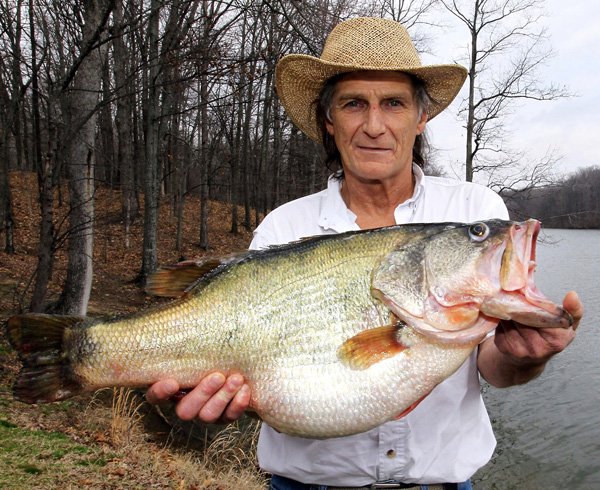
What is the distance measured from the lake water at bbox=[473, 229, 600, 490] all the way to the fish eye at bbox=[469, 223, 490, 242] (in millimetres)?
7076

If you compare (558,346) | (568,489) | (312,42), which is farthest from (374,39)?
(568,489)

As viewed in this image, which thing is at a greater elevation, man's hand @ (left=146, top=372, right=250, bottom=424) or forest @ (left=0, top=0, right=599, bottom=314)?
forest @ (left=0, top=0, right=599, bottom=314)

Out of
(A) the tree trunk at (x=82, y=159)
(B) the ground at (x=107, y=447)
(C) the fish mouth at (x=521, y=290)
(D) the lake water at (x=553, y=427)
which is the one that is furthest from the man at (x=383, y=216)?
(D) the lake water at (x=553, y=427)

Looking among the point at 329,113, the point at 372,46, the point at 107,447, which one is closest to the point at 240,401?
the point at 329,113

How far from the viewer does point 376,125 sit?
8.36 feet

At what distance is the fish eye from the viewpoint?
196cm

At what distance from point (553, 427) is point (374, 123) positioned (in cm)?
928

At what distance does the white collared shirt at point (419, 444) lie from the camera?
2.19 metres

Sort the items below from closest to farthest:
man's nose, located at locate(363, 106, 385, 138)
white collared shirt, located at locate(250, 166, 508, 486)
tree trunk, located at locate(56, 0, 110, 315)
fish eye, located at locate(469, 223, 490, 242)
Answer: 1. fish eye, located at locate(469, 223, 490, 242)
2. white collared shirt, located at locate(250, 166, 508, 486)
3. man's nose, located at locate(363, 106, 385, 138)
4. tree trunk, located at locate(56, 0, 110, 315)

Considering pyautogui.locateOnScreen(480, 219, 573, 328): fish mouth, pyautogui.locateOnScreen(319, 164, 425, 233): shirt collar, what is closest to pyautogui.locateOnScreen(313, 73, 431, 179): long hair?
pyautogui.locateOnScreen(319, 164, 425, 233): shirt collar

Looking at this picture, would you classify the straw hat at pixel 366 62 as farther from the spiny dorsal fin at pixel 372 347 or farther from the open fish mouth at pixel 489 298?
the spiny dorsal fin at pixel 372 347

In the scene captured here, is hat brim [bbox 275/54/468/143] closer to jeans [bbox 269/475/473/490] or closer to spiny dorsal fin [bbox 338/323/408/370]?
spiny dorsal fin [bbox 338/323/408/370]

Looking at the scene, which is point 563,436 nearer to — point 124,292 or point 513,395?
point 513,395

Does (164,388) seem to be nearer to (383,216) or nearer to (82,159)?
(383,216)
